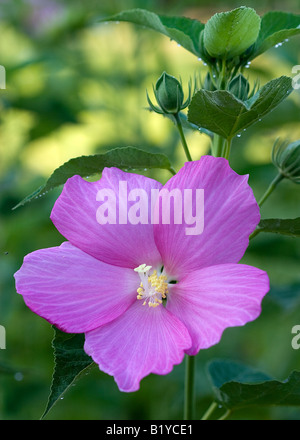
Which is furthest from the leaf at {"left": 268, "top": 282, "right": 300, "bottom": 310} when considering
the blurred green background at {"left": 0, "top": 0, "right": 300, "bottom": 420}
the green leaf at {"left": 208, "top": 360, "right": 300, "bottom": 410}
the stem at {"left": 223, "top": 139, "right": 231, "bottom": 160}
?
the stem at {"left": 223, "top": 139, "right": 231, "bottom": 160}

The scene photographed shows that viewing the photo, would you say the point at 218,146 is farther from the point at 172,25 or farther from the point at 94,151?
the point at 94,151

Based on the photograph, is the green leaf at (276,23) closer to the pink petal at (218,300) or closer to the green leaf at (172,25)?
the green leaf at (172,25)

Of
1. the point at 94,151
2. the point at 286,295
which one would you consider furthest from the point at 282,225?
the point at 94,151

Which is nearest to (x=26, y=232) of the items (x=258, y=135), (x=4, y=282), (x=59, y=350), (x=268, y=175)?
(x=4, y=282)

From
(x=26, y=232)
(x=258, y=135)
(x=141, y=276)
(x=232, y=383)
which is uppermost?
(x=258, y=135)

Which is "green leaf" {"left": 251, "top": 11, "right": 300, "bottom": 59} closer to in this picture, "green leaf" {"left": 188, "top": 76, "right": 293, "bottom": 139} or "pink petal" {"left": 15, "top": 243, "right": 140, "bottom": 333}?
"green leaf" {"left": 188, "top": 76, "right": 293, "bottom": 139}

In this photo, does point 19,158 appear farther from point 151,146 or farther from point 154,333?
point 154,333

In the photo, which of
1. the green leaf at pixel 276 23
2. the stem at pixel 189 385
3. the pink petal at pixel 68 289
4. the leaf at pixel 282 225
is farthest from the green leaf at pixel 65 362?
the green leaf at pixel 276 23
